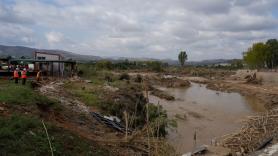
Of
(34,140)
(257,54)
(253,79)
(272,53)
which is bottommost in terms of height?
(253,79)

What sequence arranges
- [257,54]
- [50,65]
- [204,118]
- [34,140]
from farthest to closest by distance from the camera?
[257,54]
[50,65]
[204,118]
[34,140]

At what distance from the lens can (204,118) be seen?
90.8 feet

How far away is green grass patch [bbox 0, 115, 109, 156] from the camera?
336 inches

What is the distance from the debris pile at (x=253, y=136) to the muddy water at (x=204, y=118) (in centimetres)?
237

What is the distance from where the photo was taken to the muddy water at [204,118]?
18.9 meters

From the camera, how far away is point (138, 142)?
11.1 meters

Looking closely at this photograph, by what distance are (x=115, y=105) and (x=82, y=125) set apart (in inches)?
Answer: 208

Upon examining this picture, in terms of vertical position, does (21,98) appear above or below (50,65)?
below

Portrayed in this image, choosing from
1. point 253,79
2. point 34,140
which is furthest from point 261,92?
point 34,140

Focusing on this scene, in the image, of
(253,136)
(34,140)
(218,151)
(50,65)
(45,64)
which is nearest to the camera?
(34,140)

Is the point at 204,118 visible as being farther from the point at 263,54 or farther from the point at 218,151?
the point at 263,54

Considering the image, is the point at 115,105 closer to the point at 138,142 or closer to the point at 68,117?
the point at 68,117

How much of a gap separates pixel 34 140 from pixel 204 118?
20.7 m

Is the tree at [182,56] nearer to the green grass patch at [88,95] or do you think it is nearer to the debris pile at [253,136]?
the green grass patch at [88,95]
